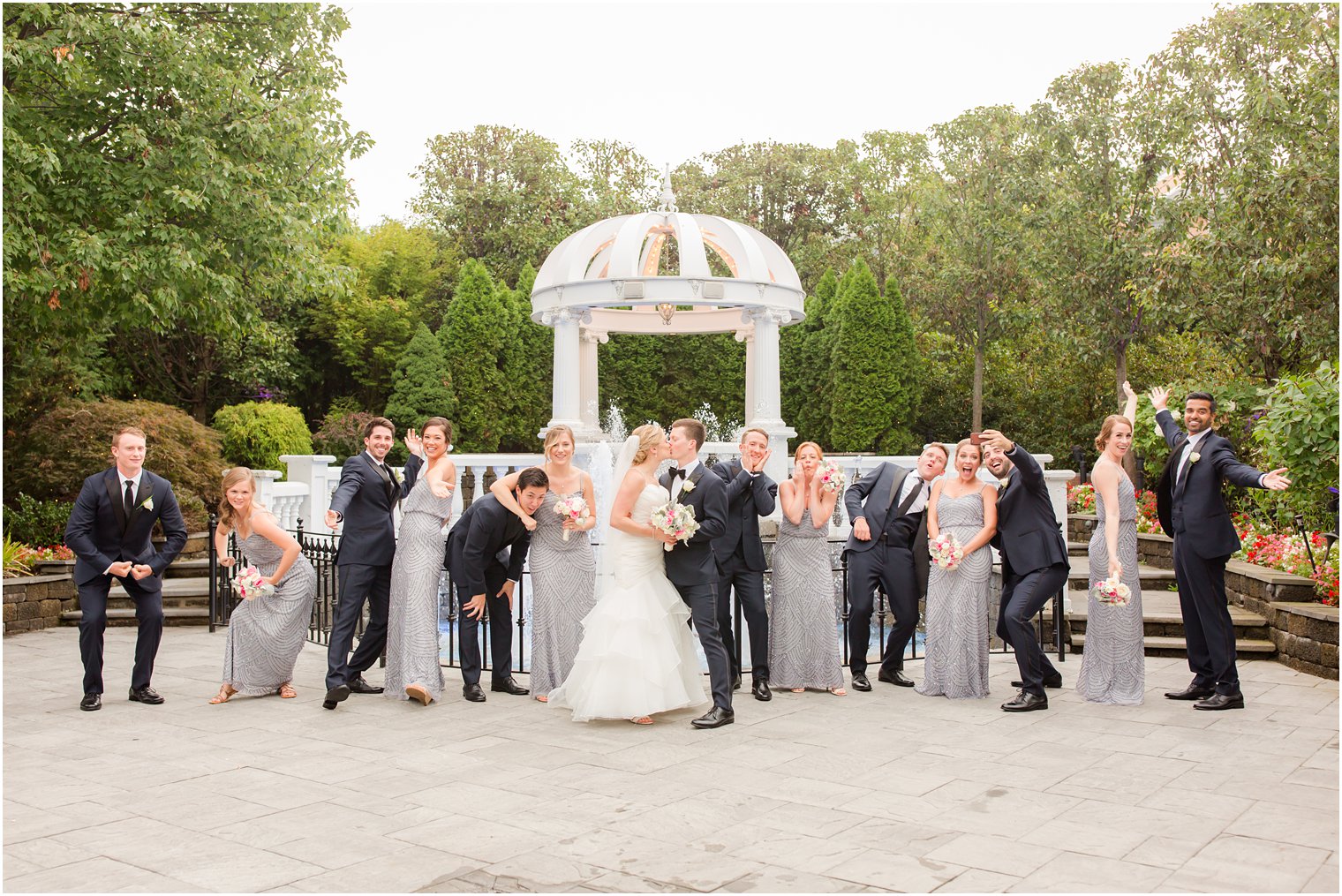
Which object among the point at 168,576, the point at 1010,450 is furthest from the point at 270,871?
the point at 168,576

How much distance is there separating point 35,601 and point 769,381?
844 centimetres

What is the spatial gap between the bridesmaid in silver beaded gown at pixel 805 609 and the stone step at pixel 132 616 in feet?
20.8

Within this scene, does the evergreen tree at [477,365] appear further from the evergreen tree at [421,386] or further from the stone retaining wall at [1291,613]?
the stone retaining wall at [1291,613]

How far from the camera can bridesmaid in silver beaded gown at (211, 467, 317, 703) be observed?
7.39 metres

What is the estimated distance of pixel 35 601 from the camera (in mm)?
10703

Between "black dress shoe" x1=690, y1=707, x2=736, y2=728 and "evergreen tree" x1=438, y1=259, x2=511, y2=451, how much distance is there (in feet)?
58.3

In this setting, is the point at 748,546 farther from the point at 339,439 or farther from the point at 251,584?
the point at 339,439

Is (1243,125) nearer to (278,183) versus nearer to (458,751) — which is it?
(278,183)

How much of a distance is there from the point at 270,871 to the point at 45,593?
320 inches

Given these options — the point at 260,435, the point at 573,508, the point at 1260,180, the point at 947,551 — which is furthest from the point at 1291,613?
the point at 260,435

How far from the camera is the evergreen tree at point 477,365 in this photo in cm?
2394

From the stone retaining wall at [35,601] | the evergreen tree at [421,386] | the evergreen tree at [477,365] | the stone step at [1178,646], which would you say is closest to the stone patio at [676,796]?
the stone step at [1178,646]

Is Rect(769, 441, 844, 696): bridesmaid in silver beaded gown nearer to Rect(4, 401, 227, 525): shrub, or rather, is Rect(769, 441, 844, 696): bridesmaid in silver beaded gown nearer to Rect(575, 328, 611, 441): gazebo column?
Rect(4, 401, 227, 525): shrub

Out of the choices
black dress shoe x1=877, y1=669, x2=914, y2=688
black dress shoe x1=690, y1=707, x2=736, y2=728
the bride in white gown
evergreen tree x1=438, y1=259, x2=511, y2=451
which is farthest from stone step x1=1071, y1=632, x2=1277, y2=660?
evergreen tree x1=438, y1=259, x2=511, y2=451
